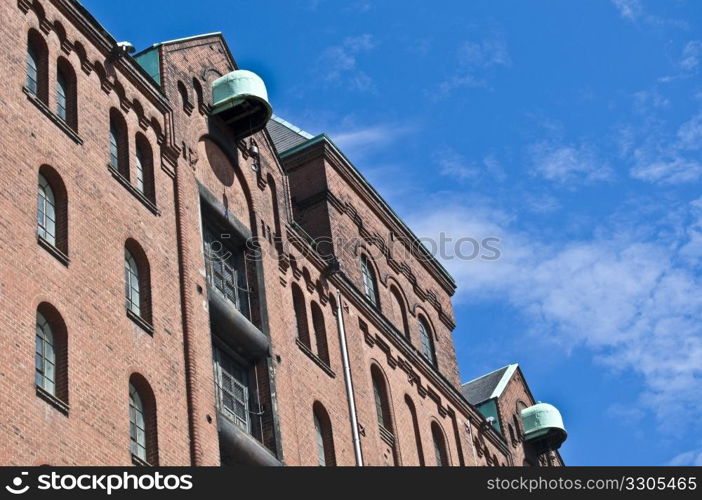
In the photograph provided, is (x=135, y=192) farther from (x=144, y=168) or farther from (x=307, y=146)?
(x=307, y=146)

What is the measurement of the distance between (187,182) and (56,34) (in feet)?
15.0

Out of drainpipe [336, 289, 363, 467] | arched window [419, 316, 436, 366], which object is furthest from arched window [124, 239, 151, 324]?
arched window [419, 316, 436, 366]

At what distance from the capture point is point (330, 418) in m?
43.1

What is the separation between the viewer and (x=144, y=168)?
3950 centimetres

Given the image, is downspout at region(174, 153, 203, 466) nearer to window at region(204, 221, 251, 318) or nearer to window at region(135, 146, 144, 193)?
window at region(135, 146, 144, 193)

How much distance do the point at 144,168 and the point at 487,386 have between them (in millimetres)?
21847

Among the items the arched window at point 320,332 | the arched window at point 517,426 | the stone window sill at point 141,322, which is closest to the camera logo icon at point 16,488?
the stone window sill at point 141,322

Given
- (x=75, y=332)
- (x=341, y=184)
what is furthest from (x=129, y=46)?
(x=341, y=184)

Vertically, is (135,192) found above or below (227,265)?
below

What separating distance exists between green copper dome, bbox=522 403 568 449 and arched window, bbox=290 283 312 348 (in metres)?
14.7

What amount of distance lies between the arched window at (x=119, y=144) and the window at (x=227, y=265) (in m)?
3.15

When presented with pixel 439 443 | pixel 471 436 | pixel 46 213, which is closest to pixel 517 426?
pixel 471 436

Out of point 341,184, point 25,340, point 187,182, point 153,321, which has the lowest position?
point 25,340

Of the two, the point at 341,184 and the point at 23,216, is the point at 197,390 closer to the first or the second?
the point at 23,216
